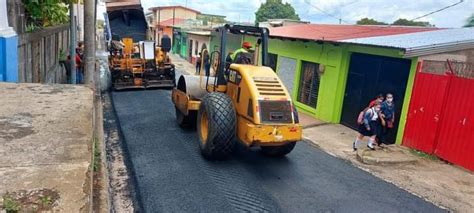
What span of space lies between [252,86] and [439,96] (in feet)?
15.1

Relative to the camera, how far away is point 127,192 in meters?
5.16

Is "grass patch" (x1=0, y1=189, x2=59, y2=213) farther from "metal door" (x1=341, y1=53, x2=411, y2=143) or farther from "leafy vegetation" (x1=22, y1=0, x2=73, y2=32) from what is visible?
"metal door" (x1=341, y1=53, x2=411, y2=143)

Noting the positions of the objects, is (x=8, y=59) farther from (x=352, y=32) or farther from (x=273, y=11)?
(x=273, y=11)

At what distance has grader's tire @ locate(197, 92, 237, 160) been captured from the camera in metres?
5.98

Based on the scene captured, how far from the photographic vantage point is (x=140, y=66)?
13258mm

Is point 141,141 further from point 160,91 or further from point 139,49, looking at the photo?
point 139,49

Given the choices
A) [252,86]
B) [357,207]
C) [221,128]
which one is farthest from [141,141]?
[357,207]

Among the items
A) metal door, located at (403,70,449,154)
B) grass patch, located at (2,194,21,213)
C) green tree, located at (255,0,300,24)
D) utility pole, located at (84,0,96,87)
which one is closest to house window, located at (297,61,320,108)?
metal door, located at (403,70,449,154)

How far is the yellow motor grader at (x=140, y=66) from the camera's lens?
504 inches

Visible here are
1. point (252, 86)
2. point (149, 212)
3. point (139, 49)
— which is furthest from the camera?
point (139, 49)

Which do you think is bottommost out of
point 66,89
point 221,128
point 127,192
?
point 127,192

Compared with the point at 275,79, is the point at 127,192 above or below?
below

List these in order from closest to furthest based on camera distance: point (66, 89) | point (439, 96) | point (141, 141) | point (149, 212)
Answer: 1. point (149, 212)
2. point (66, 89)
3. point (141, 141)
4. point (439, 96)

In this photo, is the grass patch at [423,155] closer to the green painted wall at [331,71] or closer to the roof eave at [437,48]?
the roof eave at [437,48]
